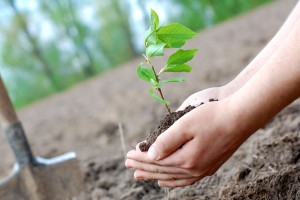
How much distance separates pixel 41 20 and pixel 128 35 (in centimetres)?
241

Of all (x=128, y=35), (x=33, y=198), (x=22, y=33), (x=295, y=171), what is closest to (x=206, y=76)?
(x=33, y=198)

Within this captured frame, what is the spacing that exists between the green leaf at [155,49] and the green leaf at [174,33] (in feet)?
0.07

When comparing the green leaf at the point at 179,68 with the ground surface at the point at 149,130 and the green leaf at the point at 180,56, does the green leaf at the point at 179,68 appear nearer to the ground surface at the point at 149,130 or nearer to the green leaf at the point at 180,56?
the green leaf at the point at 180,56

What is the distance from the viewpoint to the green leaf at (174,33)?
111 centimetres

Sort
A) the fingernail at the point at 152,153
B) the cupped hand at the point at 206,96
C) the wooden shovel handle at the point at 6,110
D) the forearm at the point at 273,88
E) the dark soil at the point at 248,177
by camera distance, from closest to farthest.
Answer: the forearm at the point at 273,88 < the fingernail at the point at 152,153 < the dark soil at the point at 248,177 < the cupped hand at the point at 206,96 < the wooden shovel handle at the point at 6,110

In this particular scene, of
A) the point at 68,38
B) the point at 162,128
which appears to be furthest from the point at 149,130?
the point at 68,38

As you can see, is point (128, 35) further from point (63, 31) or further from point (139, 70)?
point (139, 70)

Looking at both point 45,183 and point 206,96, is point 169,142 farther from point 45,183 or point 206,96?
point 45,183

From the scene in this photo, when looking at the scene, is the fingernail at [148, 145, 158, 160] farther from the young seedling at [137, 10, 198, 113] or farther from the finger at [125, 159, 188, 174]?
the young seedling at [137, 10, 198, 113]

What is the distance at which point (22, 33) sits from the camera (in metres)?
9.86

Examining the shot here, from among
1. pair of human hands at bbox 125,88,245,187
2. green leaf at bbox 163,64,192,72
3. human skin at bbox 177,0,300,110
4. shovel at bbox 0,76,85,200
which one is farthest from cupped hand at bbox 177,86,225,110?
shovel at bbox 0,76,85,200

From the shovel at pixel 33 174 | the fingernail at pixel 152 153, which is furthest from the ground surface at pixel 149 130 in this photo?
the fingernail at pixel 152 153

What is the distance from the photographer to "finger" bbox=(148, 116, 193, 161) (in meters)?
1.01

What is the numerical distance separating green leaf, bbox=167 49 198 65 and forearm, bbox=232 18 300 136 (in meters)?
0.23
